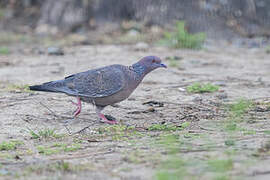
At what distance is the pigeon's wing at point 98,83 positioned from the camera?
17.8ft

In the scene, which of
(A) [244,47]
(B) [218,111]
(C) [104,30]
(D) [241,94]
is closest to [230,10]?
(A) [244,47]

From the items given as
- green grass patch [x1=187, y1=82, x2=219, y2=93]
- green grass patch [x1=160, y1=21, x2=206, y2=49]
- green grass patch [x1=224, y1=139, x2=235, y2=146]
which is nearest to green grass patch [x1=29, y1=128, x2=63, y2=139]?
green grass patch [x1=224, y1=139, x2=235, y2=146]

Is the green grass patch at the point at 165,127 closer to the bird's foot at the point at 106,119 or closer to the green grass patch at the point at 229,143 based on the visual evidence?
the bird's foot at the point at 106,119

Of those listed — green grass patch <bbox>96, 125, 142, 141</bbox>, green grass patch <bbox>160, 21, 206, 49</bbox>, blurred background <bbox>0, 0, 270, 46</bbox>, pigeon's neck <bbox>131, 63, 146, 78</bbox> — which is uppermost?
blurred background <bbox>0, 0, 270, 46</bbox>

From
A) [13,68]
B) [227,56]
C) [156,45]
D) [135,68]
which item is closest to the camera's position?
[135,68]

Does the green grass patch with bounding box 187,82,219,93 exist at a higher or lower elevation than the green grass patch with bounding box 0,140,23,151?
higher

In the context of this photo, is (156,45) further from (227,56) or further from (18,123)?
(18,123)

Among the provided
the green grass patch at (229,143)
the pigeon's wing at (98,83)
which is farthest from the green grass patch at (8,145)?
the green grass patch at (229,143)

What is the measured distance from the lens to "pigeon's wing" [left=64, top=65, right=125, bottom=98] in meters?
5.43

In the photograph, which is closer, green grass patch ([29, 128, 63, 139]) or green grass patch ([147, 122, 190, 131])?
green grass patch ([29, 128, 63, 139])

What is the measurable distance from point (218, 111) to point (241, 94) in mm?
1094

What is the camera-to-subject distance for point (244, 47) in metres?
10.9

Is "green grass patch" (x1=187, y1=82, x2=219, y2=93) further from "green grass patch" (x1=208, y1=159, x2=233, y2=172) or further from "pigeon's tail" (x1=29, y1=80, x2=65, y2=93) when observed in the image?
"green grass patch" (x1=208, y1=159, x2=233, y2=172)

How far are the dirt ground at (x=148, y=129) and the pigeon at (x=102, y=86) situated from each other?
0.81ft
